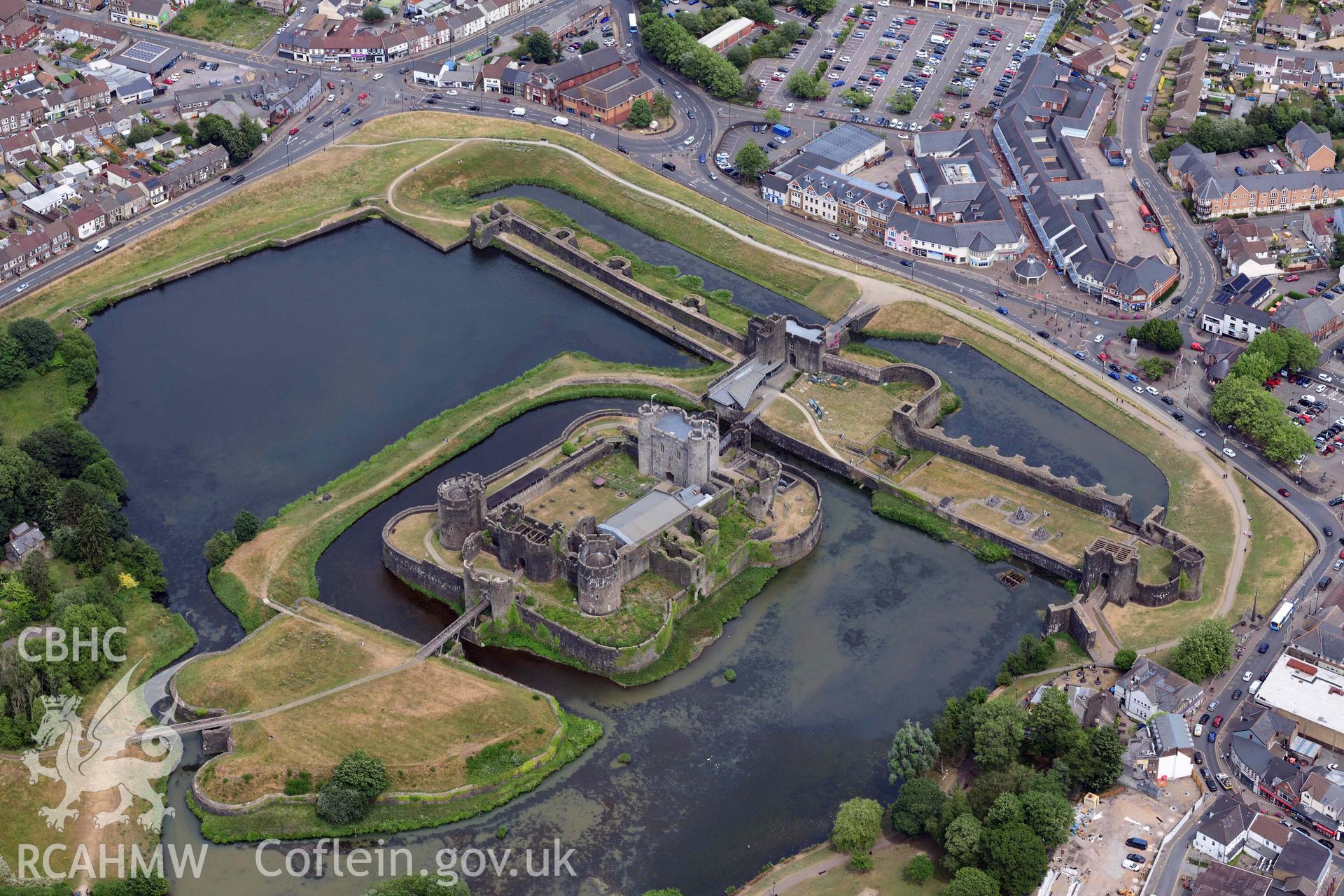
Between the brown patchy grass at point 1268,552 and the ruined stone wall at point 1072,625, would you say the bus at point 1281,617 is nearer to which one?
the brown patchy grass at point 1268,552

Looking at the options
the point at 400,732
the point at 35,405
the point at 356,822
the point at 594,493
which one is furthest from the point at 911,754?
the point at 35,405

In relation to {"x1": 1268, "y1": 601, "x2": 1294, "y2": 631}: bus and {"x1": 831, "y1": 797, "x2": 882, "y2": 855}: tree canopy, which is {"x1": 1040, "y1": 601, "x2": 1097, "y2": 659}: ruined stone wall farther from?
{"x1": 831, "y1": 797, "x2": 882, "y2": 855}: tree canopy

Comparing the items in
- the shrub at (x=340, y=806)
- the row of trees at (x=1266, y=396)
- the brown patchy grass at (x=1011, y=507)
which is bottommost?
the shrub at (x=340, y=806)

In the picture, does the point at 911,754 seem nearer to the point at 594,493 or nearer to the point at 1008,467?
the point at 1008,467

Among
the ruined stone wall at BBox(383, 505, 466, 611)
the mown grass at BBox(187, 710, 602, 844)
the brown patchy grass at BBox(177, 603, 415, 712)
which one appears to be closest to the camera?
the mown grass at BBox(187, 710, 602, 844)

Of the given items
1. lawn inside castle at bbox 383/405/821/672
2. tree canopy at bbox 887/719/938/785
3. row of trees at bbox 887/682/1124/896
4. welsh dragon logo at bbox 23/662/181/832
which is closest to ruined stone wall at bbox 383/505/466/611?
lawn inside castle at bbox 383/405/821/672

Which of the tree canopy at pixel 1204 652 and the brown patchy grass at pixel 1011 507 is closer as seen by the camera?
the tree canopy at pixel 1204 652

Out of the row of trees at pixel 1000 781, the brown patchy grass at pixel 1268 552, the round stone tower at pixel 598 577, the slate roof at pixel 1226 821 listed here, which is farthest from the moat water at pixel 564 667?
the slate roof at pixel 1226 821
